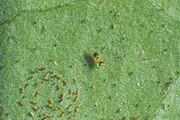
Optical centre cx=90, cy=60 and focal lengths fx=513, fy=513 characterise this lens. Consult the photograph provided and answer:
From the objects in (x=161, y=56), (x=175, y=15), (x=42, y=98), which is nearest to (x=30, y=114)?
(x=42, y=98)

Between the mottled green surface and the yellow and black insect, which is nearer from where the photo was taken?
the mottled green surface

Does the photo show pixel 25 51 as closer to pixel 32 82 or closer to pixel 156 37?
pixel 32 82

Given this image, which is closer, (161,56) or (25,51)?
(25,51)

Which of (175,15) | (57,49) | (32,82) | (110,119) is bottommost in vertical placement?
(110,119)

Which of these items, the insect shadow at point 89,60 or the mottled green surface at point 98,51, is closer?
the mottled green surface at point 98,51

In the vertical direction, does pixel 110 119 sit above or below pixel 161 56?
below

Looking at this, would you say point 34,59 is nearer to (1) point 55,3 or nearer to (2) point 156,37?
(1) point 55,3

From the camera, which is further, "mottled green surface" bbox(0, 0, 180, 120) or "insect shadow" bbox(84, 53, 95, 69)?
"insect shadow" bbox(84, 53, 95, 69)

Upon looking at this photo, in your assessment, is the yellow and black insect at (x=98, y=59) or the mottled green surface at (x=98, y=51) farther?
the yellow and black insect at (x=98, y=59)
